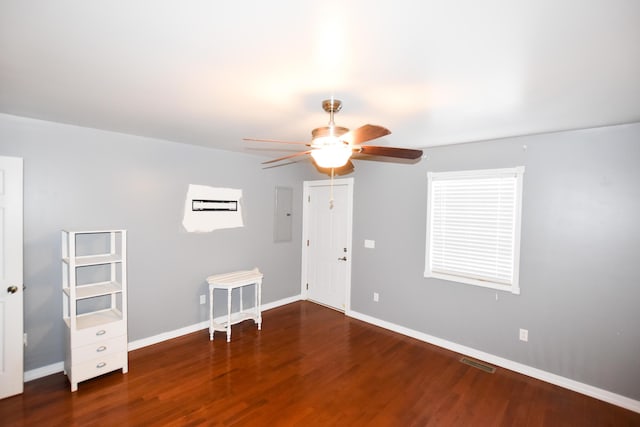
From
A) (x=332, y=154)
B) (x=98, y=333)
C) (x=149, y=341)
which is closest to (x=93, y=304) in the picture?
(x=98, y=333)

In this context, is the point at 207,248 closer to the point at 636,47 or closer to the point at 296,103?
the point at 296,103

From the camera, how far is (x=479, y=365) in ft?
11.0

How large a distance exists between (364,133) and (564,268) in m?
2.56

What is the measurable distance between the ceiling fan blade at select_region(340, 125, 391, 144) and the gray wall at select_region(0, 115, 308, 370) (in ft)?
9.02

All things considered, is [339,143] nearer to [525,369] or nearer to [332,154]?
[332,154]

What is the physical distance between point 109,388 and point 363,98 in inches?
133

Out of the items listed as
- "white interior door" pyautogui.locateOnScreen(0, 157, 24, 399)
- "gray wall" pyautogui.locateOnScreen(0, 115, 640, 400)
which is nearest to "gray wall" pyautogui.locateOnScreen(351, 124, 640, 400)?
"gray wall" pyautogui.locateOnScreen(0, 115, 640, 400)

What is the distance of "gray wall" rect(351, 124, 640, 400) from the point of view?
2666 mm

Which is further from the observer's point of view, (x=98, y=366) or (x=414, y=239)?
(x=414, y=239)

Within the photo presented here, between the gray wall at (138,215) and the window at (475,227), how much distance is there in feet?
8.10

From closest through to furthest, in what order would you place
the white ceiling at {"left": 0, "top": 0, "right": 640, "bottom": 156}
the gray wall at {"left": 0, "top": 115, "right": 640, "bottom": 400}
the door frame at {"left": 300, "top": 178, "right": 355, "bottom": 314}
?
the white ceiling at {"left": 0, "top": 0, "right": 640, "bottom": 156} → the gray wall at {"left": 0, "top": 115, "right": 640, "bottom": 400} → the door frame at {"left": 300, "top": 178, "right": 355, "bottom": 314}

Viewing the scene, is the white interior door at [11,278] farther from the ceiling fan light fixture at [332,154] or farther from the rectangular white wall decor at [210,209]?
the ceiling fan light fixture at [332,154]

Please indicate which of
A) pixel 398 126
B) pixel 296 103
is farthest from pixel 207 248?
pixel 398 126

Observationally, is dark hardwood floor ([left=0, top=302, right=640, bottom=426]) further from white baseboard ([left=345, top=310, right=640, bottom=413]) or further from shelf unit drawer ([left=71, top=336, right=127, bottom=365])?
shelf unit drawer ([left=71, top=336, right=127, bottom=365])
